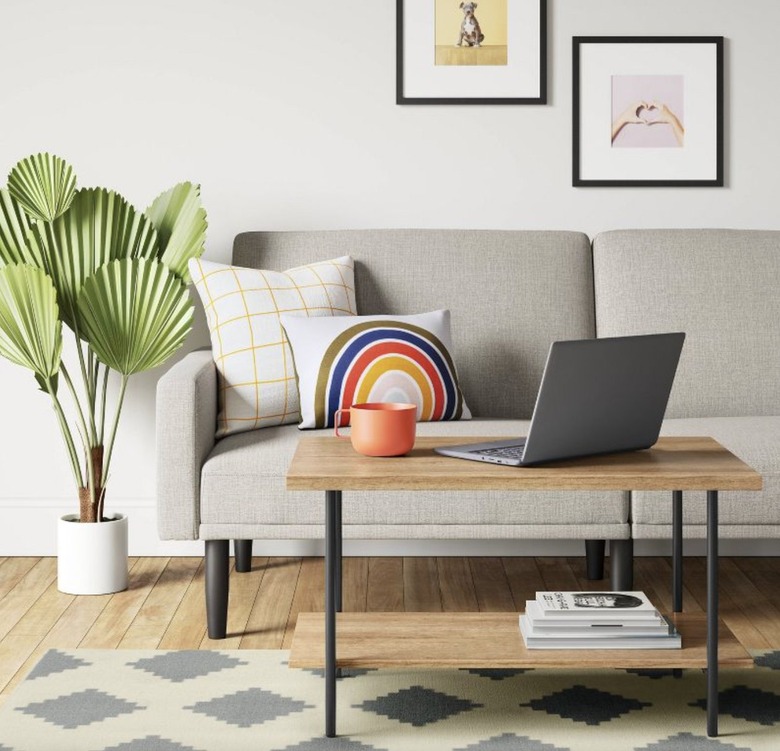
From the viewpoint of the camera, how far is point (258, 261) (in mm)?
3082

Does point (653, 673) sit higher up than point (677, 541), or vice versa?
point (677, 541)

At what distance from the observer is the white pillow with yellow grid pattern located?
270 cm

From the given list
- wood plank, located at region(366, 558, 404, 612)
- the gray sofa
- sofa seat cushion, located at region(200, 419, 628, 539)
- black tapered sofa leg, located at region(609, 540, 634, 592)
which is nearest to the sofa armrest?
sofa seat cushion, located at region(200, 419, 628, 539)

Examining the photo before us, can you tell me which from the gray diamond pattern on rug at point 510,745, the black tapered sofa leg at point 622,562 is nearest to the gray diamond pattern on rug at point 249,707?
the gray diamond pattern on rug at point 510,745

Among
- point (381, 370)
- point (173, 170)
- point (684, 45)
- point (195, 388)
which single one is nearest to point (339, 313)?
point (381, 370)

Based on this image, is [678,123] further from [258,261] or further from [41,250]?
[41,250]

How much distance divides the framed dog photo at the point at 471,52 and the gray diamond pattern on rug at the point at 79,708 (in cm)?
192

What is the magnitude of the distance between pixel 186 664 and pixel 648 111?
2059 millimetres

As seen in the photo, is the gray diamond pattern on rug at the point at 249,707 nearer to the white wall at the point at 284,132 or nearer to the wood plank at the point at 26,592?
the wood plank at the point at 26,592

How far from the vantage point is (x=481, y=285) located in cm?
304

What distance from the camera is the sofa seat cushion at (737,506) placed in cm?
245

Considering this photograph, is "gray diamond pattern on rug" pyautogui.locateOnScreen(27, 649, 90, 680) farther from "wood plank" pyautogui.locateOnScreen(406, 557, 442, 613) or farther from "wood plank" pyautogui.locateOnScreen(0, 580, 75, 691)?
"wood plank" pyautogui.locateOnScreen(406, 557, 442, 613)

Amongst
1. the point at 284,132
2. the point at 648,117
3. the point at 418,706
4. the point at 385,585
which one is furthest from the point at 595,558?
the point at 284,132

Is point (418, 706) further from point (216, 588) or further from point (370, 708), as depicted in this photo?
point (216, 588)
